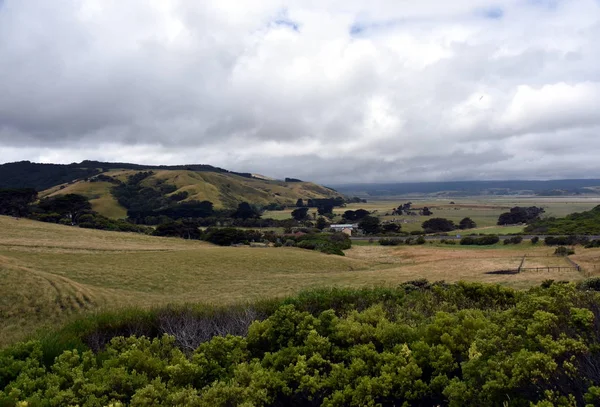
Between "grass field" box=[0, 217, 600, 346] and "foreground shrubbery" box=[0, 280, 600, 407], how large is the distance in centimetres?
1091

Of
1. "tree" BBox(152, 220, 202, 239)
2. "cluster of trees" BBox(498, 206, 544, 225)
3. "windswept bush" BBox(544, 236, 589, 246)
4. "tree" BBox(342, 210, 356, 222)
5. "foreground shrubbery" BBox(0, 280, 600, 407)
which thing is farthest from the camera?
"tree" BBox(342, 210, 356, 222)

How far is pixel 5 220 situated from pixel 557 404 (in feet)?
255

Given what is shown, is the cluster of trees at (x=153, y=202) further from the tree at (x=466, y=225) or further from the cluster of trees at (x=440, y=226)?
the tree at (x=466, y=225)

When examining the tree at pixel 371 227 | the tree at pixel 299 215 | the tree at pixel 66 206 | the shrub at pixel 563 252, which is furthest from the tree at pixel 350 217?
the shrub at pixel 563 252

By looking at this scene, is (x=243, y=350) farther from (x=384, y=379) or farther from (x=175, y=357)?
(x=384, y=379)

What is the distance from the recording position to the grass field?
22.3m

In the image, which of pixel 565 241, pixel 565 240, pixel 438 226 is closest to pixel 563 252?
pixel 565 241

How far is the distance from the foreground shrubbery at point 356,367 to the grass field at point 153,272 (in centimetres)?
1091

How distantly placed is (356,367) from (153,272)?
35105 mm

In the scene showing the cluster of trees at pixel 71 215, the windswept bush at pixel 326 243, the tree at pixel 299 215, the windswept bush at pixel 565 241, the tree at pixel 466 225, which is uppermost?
the cluster of trees at pixel 71 215

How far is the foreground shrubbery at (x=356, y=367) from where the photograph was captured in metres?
5.59

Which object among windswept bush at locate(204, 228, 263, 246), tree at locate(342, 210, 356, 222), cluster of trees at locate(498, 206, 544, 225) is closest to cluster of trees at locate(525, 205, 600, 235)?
cluster of trees at locate(498, 206, 544, 225)

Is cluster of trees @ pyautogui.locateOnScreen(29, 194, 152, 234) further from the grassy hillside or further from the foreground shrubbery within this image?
the foreground shrubbery

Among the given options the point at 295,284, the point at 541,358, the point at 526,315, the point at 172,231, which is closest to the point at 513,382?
the point at 541,358
